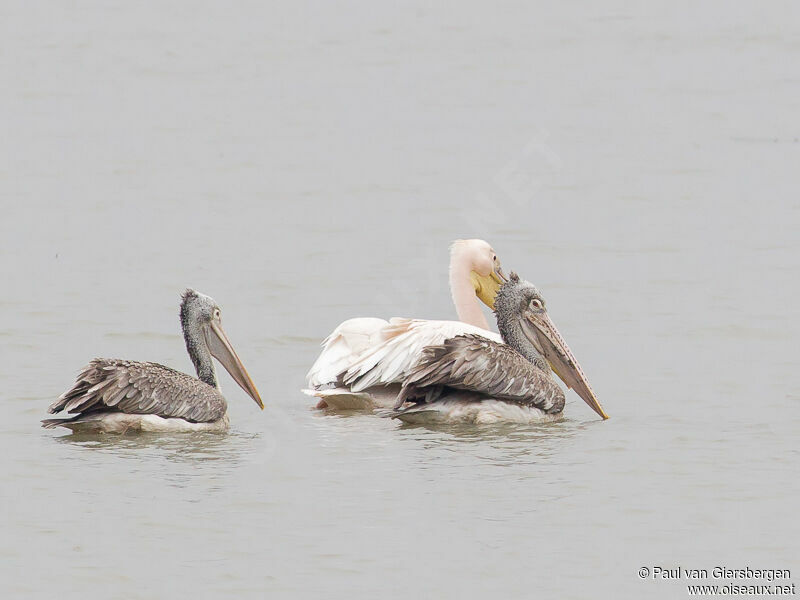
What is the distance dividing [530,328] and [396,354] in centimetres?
94

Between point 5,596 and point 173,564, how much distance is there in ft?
2.18

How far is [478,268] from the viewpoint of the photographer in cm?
1091

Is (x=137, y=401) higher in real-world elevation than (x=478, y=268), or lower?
lower

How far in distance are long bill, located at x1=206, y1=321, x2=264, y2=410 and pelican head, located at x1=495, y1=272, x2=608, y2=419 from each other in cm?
159

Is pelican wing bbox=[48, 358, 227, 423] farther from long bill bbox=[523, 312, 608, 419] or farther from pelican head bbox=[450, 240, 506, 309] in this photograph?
pelican head bbox=[450, 240, 506, 309]

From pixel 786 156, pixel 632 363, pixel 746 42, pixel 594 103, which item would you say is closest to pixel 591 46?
pixel 746 42

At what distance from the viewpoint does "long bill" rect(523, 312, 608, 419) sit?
9773 mm

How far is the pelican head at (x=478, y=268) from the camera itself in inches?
428

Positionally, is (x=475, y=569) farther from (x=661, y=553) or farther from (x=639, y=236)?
(x=639, y=236)

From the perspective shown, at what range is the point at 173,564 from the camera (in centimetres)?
629

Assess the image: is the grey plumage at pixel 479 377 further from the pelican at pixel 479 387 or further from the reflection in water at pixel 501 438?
the reflection in water at pixel 501 438

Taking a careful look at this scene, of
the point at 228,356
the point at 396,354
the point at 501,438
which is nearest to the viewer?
the point at 501,438

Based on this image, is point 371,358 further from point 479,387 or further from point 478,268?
point 478,268

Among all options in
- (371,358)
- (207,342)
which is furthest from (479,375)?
(207,342)
